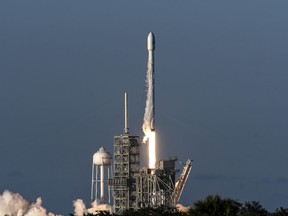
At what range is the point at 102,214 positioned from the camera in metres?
171

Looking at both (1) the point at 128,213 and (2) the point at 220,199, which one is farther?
(1) the point at 128,213

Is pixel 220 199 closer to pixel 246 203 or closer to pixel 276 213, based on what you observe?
pixel 276 213

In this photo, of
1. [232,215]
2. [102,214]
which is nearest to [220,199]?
[232,215]

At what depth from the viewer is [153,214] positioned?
545 ft

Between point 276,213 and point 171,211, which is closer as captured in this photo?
point 276,213

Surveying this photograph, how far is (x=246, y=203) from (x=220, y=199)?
37.8m

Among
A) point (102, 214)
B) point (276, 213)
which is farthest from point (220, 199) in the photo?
point (102, 214)

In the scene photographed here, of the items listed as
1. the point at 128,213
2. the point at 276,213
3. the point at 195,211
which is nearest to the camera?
the point at 195,211

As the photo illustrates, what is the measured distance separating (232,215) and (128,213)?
37.3 metres

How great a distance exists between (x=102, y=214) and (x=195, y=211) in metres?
38.5

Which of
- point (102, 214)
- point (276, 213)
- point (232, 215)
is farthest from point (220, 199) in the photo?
point (102, 214)

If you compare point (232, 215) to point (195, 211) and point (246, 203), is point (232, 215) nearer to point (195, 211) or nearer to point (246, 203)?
point (195, 211)

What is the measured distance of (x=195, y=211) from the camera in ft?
439

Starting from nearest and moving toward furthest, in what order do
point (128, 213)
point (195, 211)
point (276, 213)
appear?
1. point (195, 211)
2. point (276, 213)
3. point (128, 213)
